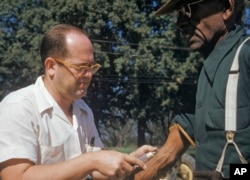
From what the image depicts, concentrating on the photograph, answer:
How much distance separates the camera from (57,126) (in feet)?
9.37

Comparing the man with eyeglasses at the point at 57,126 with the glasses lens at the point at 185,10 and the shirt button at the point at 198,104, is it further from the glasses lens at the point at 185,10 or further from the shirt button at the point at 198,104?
the glasses lens at the point at 185,10

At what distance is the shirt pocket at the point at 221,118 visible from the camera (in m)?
2.35

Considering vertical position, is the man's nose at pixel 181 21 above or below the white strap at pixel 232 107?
above

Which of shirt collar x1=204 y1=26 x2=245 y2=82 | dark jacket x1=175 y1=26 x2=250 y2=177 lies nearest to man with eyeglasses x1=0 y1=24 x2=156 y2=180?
dark jacket x1=175 y1=26 x2=250 y2=177

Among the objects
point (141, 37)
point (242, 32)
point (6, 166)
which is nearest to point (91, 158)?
point (6, 166)

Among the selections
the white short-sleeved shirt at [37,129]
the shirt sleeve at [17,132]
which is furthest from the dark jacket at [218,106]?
the shirt sleeve at [17,132]

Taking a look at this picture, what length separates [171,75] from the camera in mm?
29641

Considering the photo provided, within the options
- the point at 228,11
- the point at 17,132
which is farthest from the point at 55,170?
the point at 228,11

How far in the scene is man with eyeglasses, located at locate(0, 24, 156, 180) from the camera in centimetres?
250

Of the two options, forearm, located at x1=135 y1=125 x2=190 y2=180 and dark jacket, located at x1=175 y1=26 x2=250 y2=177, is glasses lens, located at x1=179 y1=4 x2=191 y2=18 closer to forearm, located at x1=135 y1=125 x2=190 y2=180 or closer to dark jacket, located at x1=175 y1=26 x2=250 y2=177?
dark jacket, located at x1=175 y1=26 x2=250 y2=177

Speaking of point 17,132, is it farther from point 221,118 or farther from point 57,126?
point 221,118

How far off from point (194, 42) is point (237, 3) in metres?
0.28

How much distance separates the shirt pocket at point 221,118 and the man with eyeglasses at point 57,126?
1.26 feet

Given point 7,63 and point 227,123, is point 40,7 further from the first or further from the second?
point 227,123
